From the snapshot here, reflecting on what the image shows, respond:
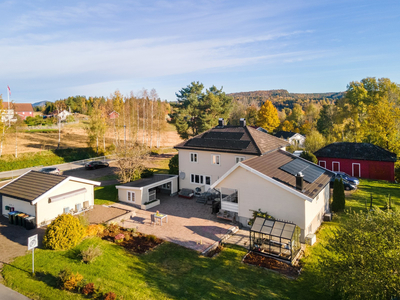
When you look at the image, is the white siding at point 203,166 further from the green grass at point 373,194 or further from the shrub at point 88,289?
the shrub at point 88,289

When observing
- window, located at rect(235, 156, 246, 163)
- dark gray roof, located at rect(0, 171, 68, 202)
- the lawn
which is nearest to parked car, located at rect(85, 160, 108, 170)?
dark gray roof, located at rect(0, 171, 68, 202)

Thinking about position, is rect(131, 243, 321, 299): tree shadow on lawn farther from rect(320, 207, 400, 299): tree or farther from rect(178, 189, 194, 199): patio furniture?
rect(178, 189, 194, 199): patio furniture

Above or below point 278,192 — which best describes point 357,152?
above

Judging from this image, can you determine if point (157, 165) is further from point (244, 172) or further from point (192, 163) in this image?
point (244, 172)

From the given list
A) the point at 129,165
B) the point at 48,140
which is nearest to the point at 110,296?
the point at 129,165

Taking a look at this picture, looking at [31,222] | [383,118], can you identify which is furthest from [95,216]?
[383,118]

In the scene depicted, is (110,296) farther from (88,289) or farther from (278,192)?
(278,192)
